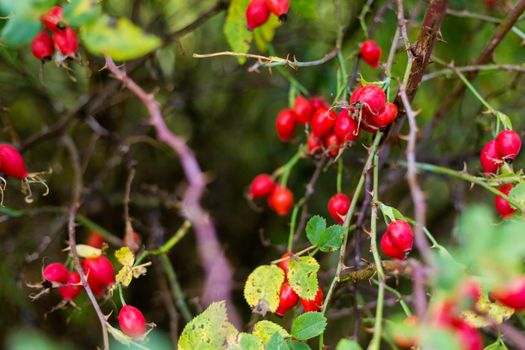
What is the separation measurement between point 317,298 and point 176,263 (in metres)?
1.28

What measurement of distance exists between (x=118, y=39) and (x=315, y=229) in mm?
575

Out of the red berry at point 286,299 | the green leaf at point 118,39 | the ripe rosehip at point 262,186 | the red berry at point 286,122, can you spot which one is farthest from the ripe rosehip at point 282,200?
the green leaf at point 118,39

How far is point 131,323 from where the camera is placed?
119 cm

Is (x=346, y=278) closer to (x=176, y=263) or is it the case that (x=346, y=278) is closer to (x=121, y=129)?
(x=176, y=263)

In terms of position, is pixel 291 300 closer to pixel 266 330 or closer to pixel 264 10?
pixel 266 330

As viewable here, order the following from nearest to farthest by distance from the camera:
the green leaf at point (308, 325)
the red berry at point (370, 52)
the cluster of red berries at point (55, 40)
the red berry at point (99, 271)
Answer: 1. the green leaf at point (308, 325)
2. the cluster of red berries at point (55, 40)
3. the red berry at point (99, 271)
4. the red berry at point (370, 52)

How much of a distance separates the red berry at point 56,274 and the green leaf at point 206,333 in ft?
1.36

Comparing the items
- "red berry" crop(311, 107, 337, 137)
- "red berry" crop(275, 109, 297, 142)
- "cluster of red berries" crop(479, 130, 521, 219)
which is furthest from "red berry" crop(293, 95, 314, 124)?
"cluster of red berries" crop(479, 130, 521, 219)

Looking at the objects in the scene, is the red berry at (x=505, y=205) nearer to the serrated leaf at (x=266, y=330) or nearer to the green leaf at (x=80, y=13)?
the serrated leaf at (x=266, y=330)

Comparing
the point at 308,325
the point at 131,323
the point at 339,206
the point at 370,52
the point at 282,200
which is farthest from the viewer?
the point at 282,200

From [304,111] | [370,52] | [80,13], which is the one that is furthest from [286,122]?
[80,13]

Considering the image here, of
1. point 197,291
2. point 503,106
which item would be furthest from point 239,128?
point 503,106

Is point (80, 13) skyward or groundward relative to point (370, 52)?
skyward

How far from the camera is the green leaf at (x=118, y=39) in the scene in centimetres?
81
